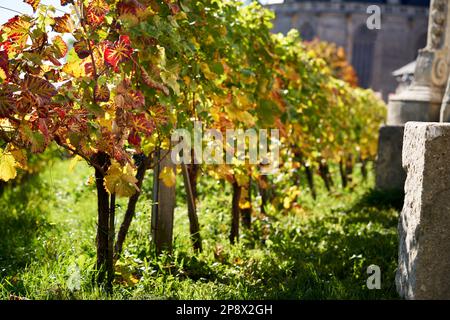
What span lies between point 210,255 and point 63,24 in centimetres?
213

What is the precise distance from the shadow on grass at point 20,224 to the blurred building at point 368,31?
4066 cm

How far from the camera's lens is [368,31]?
154 feet

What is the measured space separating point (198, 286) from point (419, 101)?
512 centimetres

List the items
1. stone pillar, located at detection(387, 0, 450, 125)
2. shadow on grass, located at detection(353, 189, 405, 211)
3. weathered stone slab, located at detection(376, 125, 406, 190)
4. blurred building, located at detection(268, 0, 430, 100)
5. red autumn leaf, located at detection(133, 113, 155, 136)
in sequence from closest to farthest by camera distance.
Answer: red autumn leaf, located at detection(133, 113, 155, 136), shadow on grass, located at detection(353, 189, 405, 211), weathered stone slab, located at detection(376, 125, 406, 190), stone pillar, located at detection(387, 0, 450, 125), blurred building, located at detection(268, 0, 430, 100)

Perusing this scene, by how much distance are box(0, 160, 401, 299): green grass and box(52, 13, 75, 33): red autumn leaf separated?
1.24 metres

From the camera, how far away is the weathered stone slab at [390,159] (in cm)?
790

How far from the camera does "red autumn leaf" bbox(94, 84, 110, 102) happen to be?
314 cm

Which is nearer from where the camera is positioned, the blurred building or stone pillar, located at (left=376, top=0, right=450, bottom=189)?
stone pillar, located at (left=376, top=0, right=450, bottom=189)

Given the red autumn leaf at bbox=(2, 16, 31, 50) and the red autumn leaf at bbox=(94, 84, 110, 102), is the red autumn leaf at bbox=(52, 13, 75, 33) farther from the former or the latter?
the red autumn leaf at bbox=(94, 84, 110, 102)

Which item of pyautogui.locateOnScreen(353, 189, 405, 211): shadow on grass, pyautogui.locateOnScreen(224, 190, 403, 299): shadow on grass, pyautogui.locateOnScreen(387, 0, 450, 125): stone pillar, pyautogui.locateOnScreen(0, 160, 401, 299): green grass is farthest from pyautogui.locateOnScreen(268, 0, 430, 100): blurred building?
pyautogui.locateOnScreen(224, 190, 403, 299): shadow on grass

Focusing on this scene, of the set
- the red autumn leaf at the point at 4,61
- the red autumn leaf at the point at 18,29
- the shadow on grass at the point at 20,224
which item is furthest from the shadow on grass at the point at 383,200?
the red autumn leaf at the point at 4,61

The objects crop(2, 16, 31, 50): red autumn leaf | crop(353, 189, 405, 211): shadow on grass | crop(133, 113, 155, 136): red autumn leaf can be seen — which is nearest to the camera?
crop(2, 16, 31, 50): red autumn leaf

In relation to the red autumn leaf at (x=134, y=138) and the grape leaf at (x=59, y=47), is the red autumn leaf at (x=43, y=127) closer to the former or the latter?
the grape leaf at (x=59, y=47)
